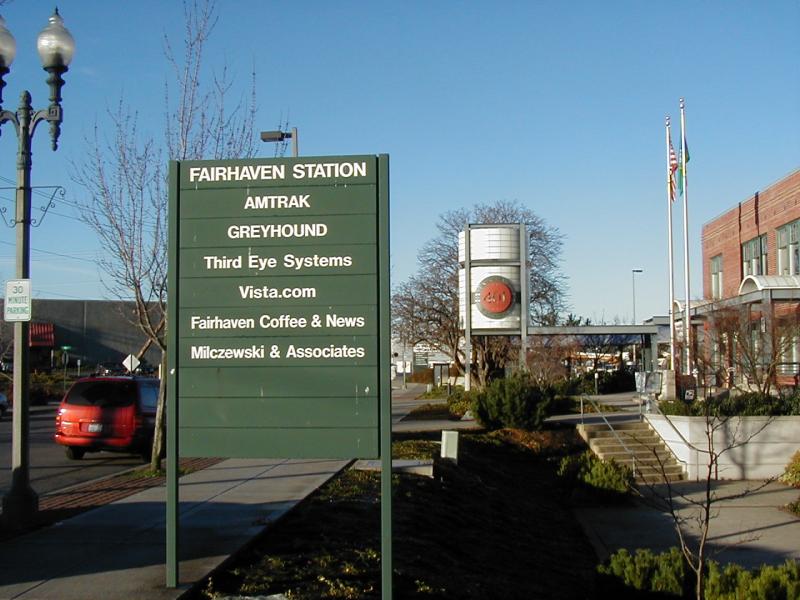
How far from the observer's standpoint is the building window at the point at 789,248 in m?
35.5

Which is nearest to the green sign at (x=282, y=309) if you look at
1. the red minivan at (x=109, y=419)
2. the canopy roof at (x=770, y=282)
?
the red minivan at (x=109, y=419)

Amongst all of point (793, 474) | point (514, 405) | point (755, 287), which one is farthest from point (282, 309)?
point (755, 287)

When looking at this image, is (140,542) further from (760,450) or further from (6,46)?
(760,450)

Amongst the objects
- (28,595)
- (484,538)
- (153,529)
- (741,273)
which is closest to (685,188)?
(741,273)

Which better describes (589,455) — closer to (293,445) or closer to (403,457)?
(403,457)

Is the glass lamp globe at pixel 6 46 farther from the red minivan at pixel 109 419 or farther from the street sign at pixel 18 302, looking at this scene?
the red minivan at pixel 109 419

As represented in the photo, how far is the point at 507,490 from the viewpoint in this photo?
1655 centimetres

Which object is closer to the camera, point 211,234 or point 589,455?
point 211,234

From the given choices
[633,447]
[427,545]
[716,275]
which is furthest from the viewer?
[716,275]

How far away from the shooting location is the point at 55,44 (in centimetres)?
980

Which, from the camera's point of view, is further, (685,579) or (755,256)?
(755,256)

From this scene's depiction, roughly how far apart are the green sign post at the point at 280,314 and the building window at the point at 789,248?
32.6 metres

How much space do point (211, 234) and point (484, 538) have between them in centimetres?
584

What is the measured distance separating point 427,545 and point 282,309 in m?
3.59
